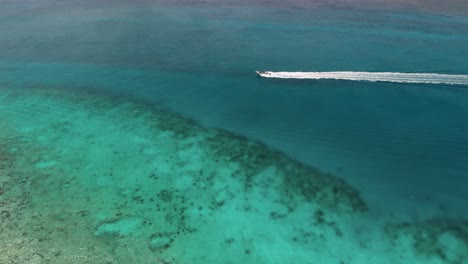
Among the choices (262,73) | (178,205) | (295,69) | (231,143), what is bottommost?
(178,205)

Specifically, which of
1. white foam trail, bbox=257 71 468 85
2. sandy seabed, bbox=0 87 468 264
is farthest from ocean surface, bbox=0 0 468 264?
white foam trail, bbox=257 71 468 85

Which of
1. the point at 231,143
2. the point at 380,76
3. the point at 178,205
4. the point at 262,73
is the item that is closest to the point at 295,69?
the point at 262,73

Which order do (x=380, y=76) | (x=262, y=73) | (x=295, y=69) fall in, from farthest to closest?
(x=295, y=69) < (x=262, y=73) < (x=380, y=76)

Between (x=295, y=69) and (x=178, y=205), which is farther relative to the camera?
(x=295, y=69)

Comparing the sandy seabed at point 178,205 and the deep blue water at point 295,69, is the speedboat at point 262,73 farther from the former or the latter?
the sandy seabed at point 178,205

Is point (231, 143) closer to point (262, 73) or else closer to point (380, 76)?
point (262, 73)

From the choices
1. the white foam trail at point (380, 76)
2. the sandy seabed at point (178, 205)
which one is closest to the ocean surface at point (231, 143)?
the sandy seabed at point (178, 205)
